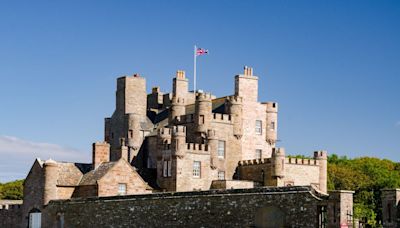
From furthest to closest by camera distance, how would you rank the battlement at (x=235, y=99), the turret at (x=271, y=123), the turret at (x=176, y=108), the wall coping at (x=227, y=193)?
the turret at (x=271, y=123), the turret at (x=176, y=108), the battlement at (x=235, y=99), the wall coping at (x=227, y=193)

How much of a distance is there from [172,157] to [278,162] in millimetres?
8337

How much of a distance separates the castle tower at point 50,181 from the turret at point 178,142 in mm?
9649

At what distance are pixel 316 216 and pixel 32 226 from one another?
94.3ft

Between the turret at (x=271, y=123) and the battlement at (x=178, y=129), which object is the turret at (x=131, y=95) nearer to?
the battlement at (x=178, y=129)

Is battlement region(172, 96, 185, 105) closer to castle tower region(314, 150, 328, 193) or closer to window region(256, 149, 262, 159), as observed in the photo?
window region(256, 149, 262, 159)

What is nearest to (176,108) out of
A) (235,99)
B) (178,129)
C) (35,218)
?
(235,99)

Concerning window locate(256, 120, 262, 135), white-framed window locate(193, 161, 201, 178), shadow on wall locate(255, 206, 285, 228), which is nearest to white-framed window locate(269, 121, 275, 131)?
window locate(256, 120, 262, 135)

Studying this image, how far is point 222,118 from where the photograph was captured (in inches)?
2731

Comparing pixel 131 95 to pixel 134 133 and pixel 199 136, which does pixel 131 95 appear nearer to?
pixel 134 133

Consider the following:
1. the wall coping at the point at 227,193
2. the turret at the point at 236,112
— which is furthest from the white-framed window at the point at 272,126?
the wall coping at the point at 227,193

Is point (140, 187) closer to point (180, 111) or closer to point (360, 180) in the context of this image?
point (180, 111)

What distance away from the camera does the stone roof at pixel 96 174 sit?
6094 cm

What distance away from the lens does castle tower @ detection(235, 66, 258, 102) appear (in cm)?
7088

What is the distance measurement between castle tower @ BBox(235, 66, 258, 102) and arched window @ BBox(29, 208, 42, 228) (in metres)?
20.1
